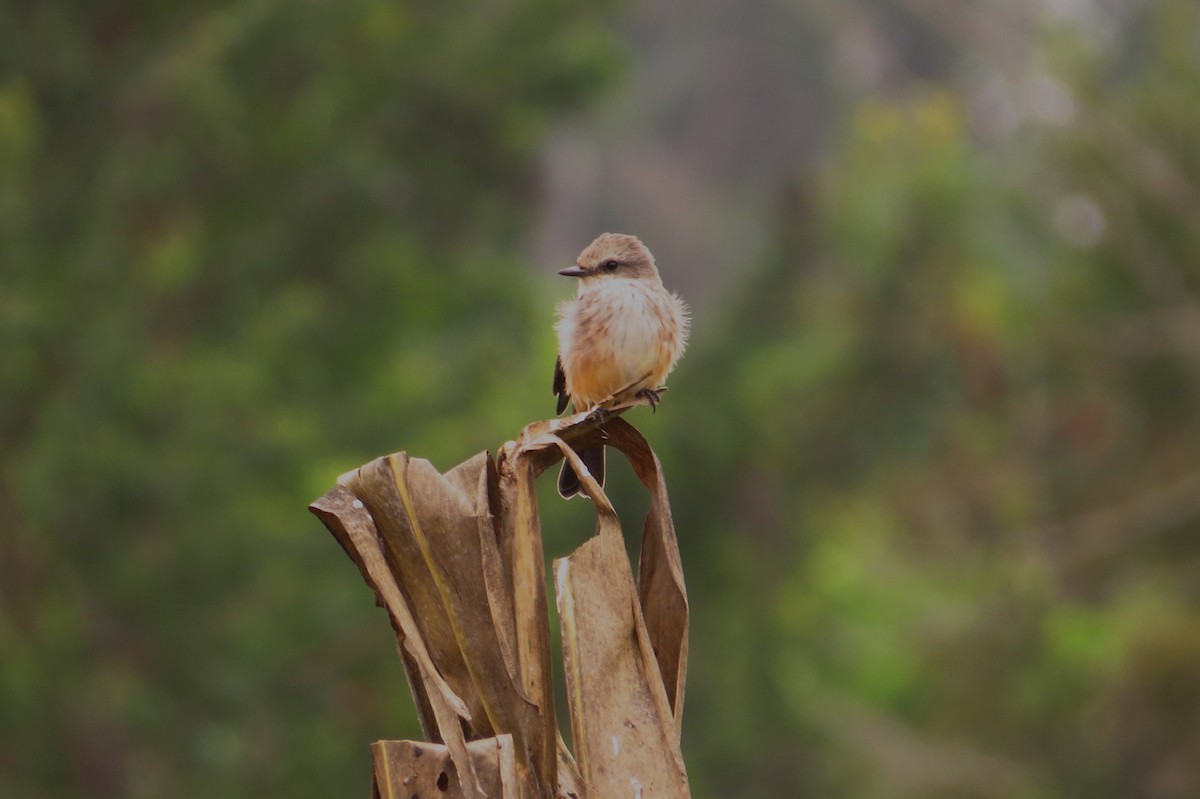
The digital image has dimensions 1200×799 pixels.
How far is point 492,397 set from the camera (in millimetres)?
15250

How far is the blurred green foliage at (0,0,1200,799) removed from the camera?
12117 millimetres

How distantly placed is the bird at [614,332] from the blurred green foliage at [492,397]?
5.93 meters

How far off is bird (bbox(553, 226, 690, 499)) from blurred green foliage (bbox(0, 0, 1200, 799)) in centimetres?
593

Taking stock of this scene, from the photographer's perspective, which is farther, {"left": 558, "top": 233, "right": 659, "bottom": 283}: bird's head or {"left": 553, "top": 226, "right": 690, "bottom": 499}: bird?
{"left": 558, "top": 233, "right": 659, "bottom": 283}: bird's head

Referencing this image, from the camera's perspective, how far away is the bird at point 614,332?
495 centimetres

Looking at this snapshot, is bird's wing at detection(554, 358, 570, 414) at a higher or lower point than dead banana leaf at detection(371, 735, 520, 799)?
higher

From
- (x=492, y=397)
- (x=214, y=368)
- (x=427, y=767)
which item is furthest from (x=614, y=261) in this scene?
(x=492, y=397)

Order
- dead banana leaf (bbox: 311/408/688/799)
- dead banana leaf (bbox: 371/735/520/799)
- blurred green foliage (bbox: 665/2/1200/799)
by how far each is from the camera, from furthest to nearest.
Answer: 1. blurred green foliage (bbox: 665/2/1200/799)
2. dead banana leaf (bbox: 311/408/688/799)
3. dead banana leaf (bbox: 371/735/520/799)

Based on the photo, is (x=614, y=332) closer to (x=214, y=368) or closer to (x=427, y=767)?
(x=427, y=767)

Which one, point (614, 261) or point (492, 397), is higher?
point (492, 397)

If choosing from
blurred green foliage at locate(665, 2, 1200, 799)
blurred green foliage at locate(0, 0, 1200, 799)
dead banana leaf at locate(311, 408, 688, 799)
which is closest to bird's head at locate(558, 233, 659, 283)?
dead banana leaf at locate(311, 408, 688, 799)

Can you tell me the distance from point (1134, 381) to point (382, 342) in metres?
7.07

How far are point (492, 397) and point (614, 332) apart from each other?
10.3 m

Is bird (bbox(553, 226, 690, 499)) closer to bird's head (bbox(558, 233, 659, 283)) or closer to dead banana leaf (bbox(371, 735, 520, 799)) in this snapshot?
bird's head (bbox(558, 233, 659, 283))
